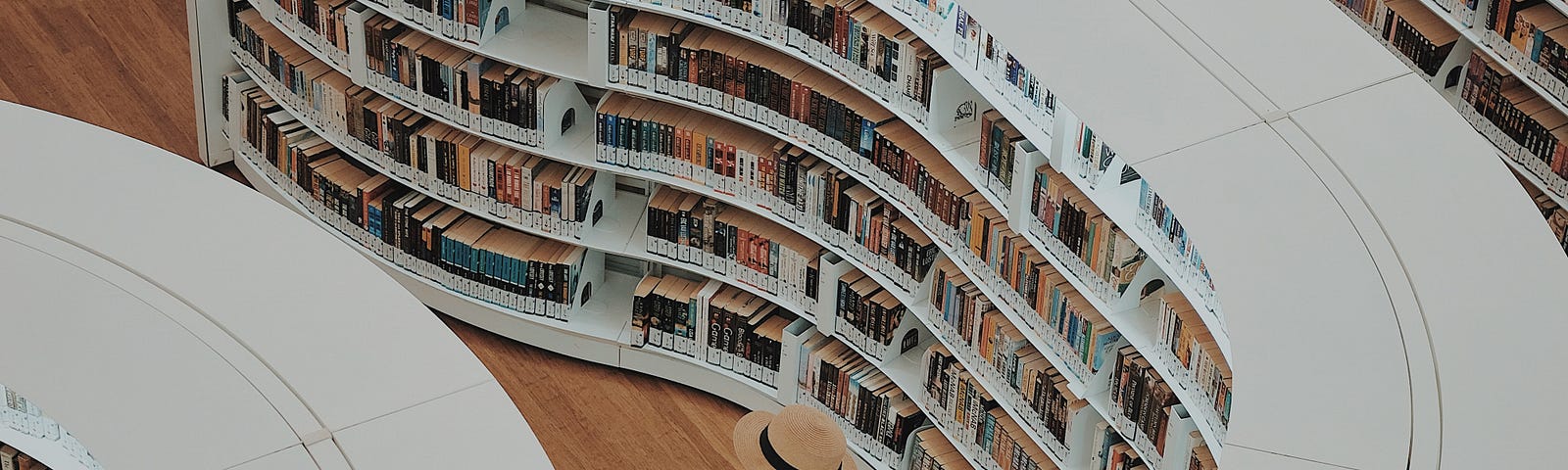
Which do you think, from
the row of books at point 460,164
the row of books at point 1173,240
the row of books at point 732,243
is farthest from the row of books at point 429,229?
the row of books at point 1173,240

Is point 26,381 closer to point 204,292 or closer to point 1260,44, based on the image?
point 204,292

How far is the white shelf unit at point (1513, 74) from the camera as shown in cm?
438

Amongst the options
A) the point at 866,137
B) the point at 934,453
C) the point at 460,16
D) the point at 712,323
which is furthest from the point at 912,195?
the point at 460,16

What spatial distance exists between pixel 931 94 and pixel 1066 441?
1.04 m

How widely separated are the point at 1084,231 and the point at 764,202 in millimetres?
1432

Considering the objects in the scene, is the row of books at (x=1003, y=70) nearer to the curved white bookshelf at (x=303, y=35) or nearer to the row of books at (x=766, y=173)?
the row of books at (x=766, y=173)

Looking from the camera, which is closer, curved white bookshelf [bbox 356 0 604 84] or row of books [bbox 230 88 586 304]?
curved white bookshelf [bbox 356 0 604 84]

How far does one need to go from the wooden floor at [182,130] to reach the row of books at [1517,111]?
2644mm

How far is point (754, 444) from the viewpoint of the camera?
11.9 ft

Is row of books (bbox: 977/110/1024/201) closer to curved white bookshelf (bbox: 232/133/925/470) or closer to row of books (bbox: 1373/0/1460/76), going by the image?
row of books (bbox: 1373/0/1460/76)

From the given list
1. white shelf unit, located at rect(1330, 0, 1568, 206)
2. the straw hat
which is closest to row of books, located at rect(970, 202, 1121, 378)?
white shelf unit, located at rect(1330, 0, 1568, 206)

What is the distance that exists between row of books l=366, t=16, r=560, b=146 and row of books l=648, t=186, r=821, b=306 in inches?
19.8

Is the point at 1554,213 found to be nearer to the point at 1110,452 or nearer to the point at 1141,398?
the point at 1141,398

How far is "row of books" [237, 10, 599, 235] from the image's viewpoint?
589 centimetres
